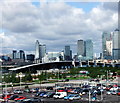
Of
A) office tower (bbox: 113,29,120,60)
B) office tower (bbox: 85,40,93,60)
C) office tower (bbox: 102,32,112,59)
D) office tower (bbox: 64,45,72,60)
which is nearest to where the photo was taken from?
office tower (bbox: 64,45,72,60)

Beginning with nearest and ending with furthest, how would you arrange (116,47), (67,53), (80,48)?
(67,53) → (116,47) → (80,48)

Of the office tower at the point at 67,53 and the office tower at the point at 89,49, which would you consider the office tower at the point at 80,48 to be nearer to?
the office tower at the point at 89,49

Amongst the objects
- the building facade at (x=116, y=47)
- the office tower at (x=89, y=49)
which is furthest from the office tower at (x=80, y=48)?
the building facade at (x=116, y=47)

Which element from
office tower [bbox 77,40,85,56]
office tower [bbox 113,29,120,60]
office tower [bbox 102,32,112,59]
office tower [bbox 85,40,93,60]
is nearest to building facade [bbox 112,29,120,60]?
office tower [bbox 113,29,120,60]

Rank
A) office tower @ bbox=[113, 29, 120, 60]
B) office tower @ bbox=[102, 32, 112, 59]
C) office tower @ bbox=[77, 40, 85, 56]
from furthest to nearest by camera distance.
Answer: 1. office tower @ bbox=[102, 32, 112, 59]
2. office tower @ bbox=[77, 40, 85, 56]
3. office tower @ bbox=[113, 29, 120, 60]

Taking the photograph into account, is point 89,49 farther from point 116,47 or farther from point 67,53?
point 116,47

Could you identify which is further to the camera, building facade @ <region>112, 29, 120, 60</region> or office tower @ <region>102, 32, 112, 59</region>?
office tower @ <region>102, 32, 112, 59</region>

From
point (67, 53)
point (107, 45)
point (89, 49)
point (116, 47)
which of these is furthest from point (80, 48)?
point (116, 47)

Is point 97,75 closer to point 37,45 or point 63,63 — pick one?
point 63,63

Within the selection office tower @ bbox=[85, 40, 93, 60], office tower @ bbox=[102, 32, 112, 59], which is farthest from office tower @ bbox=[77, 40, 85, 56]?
office tower @ bbox=[102, 32, 112, 59]

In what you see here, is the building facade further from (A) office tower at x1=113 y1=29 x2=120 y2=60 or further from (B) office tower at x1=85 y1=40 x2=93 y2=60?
(B) office tower at x1=85 y1=40 x2=93 y2=60

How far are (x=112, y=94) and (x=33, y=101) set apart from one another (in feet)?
14.0

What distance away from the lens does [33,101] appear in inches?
345

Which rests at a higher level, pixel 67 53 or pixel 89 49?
pixel 89 49
